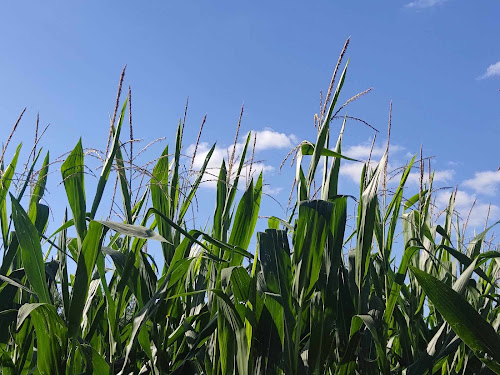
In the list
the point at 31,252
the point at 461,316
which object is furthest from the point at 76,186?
the point at 461,316

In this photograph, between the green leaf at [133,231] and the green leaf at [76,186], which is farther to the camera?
the green leaf at [76,186]

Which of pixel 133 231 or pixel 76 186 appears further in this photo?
pixel 76 186

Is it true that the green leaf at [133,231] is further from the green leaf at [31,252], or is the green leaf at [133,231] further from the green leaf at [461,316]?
the green leaf at [461,316]

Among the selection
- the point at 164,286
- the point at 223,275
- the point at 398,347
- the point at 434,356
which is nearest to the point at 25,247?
the point at 164,286

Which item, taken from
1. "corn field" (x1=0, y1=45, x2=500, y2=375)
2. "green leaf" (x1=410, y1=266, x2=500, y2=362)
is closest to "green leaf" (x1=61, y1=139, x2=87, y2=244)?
"corn field" (x1=0, y1=45, x2=500, y2=375)

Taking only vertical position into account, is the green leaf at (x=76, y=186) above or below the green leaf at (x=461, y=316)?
above

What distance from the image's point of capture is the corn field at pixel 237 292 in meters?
1.17

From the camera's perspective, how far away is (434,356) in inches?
52.5

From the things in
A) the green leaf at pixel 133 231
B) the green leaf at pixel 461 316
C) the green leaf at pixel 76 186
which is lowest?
the green leaf at pixel 461 316

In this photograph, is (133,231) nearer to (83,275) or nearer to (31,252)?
(83,275)

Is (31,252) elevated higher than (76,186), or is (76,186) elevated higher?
(76,186)

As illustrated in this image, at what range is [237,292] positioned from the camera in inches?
49.3

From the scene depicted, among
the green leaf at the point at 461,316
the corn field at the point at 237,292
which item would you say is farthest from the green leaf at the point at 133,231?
the green leaf at the point at 461,316

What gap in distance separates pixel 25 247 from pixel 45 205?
11.9 inches
